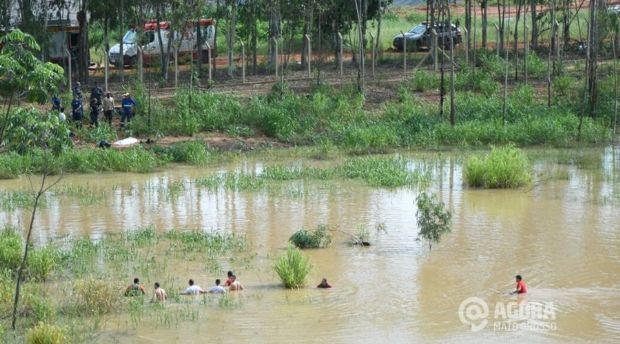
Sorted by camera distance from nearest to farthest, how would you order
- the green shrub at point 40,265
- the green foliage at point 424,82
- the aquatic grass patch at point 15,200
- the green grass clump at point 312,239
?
the green shrub at point 40,265 < the green grass clump at point 312,239 < the aquatic grass patch at point 15,200 < the green foliage at point 424,82

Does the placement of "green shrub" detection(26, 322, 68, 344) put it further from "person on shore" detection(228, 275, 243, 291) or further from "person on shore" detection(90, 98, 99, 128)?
"person on shore" detection(90, 98, 99, 128)

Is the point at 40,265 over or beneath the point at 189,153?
beneath

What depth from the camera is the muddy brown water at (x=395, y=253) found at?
1362cm

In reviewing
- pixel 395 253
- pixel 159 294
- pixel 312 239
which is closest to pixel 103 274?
pixel 159 294

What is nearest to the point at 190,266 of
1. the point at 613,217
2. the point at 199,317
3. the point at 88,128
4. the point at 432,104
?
the point at 199,317

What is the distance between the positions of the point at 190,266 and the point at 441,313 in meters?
4.01

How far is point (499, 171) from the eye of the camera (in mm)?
22156

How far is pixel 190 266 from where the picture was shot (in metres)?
16.5

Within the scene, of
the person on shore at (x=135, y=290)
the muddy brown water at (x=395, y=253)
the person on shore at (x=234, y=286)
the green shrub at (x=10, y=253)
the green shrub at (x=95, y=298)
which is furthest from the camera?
the green shrub at (x=10, y=253)

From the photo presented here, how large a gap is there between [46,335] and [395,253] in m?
6.57

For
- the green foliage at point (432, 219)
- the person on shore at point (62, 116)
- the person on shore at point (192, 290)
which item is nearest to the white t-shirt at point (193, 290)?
the person on shore at point (192, 290)

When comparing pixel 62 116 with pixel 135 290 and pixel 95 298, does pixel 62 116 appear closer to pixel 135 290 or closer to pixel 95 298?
pixel 135 290

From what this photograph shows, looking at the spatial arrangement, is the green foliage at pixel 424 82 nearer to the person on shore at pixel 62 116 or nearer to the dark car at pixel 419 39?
the dark car at pixel 419 39

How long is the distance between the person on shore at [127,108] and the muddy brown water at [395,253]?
140 inches
